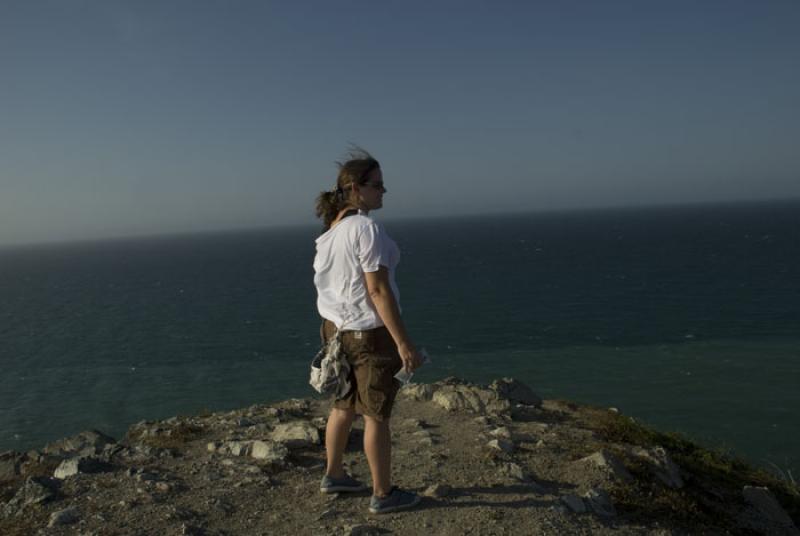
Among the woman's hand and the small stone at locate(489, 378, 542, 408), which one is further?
the small stone at locate(489, 378, 542, 408)

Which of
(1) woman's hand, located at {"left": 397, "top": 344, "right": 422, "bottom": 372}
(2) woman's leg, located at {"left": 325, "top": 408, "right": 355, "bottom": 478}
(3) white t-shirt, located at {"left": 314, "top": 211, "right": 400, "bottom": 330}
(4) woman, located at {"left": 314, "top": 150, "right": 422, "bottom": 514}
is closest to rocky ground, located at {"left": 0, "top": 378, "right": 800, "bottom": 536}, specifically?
(2) woman's leg, located at {"left": 325, "top": 408, "right": 355, "bottom": 478}

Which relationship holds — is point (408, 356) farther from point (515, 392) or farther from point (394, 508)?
point (515, 392)

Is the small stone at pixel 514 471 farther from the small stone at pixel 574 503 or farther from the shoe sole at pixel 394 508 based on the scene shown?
the shoe sole at pixel 394 508

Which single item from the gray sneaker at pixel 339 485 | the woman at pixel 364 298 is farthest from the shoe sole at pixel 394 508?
the gray sneaker at pixel 339 485

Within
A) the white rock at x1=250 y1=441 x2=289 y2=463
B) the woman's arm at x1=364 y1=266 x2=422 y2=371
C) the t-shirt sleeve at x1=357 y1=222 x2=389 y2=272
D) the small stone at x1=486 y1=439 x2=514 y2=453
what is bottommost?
the small stone at x1=486 y1=439 x2=514 y2=453

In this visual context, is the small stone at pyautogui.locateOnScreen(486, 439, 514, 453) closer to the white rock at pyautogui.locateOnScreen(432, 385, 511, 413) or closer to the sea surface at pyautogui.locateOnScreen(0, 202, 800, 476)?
the white rock at pyautogui.locateOnScreen(432, 385, 511, 413)

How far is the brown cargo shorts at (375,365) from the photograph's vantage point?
425cm

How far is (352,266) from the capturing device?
4.14 metres

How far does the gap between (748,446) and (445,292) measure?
1538 inches

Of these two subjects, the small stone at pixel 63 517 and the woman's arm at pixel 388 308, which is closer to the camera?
the woman's arm at pixel 388 308

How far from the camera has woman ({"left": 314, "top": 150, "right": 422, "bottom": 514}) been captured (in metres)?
4.02

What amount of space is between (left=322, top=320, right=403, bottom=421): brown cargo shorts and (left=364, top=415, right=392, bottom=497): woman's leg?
87mm

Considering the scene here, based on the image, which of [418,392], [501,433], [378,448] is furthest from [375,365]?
[418,392]

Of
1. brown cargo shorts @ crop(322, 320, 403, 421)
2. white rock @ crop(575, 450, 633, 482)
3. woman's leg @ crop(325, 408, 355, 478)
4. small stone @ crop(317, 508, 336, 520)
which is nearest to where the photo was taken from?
brown cargo shorts @ crop(322, 320, 403, 421)
